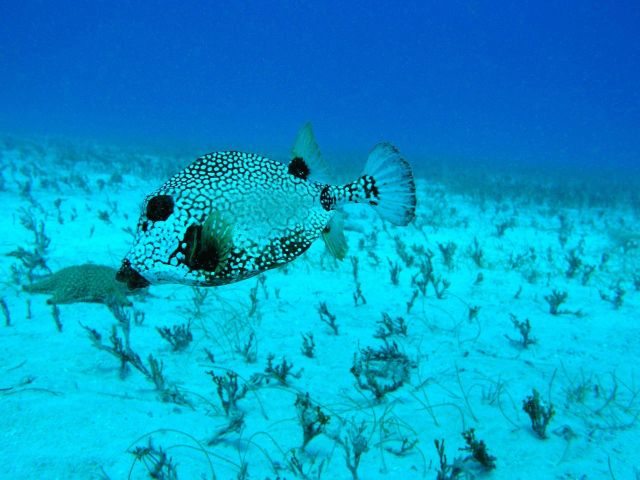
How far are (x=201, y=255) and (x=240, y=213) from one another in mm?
273

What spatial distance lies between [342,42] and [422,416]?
166429 millimetres

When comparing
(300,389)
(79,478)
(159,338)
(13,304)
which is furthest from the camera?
(13,304)

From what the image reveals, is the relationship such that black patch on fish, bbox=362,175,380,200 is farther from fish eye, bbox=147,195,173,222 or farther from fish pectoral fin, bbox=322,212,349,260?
fish eye, bbox=147,195,173,222

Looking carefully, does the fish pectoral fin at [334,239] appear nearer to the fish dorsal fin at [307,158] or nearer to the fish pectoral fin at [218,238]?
the fish dorsal fin at [307,158]

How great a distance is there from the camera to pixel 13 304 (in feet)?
15.9

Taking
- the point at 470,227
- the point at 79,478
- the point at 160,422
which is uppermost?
the point at 470,227

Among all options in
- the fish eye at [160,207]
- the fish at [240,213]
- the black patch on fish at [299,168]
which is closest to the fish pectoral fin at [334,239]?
the fish at [240,213]

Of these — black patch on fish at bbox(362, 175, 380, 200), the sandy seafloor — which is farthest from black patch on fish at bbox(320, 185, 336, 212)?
the sandy seafloor

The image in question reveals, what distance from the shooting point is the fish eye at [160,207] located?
5.58 ft

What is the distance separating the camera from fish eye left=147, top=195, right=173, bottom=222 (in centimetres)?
170

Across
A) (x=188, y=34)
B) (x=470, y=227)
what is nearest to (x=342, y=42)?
(x=188, y=34)

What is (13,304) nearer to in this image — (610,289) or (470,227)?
(610,289)

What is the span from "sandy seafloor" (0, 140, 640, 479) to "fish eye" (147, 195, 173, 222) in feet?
6.06

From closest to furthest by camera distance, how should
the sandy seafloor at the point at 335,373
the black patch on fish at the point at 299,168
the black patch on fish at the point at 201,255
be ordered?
the black patch on fish at the point at 201,255 → the black patch on fish at the point at 299,168 → the sandy seafloor at the point at 335,373
